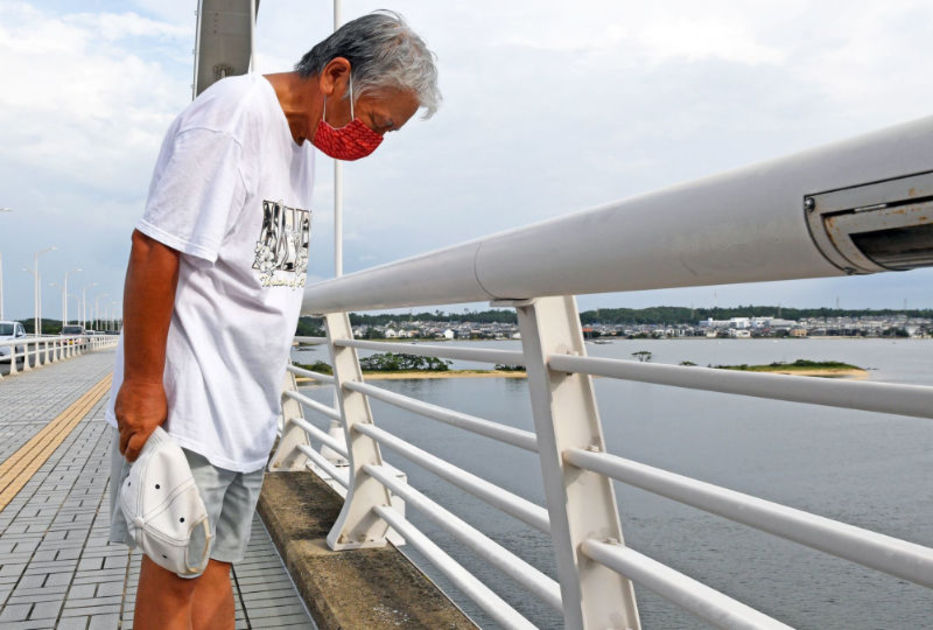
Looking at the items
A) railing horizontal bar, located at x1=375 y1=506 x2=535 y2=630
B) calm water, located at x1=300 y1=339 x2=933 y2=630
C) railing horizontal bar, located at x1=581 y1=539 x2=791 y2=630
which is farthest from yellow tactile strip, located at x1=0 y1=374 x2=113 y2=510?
railing horizontal bar, located at x1=581 y1=539 x2=791 y2=630

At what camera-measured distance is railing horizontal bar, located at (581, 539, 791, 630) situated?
46.9 inches

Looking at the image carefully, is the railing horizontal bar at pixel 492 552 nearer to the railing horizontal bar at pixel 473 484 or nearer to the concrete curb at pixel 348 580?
the railing horizontal bar at pixel 473 484

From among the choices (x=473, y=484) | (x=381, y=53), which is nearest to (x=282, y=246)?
(x=381, y=53)

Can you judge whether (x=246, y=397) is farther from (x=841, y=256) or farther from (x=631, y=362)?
(x=841, y=256)

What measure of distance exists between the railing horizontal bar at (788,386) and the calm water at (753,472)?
0.96 ft

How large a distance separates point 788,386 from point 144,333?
108 cm

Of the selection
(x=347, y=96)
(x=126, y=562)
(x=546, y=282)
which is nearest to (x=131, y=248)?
(x=347, y=96)

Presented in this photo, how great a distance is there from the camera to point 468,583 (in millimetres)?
2332

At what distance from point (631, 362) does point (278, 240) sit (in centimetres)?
77

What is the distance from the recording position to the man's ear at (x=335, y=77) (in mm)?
1658

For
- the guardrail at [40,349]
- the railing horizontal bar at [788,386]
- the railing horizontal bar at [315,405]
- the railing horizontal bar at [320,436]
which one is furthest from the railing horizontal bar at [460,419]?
the guardrail at [40,349]

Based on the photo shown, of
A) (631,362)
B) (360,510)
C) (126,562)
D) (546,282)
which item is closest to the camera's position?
(546,282)

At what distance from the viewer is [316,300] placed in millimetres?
3182

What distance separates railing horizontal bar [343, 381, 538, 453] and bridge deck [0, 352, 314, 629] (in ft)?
2.76
